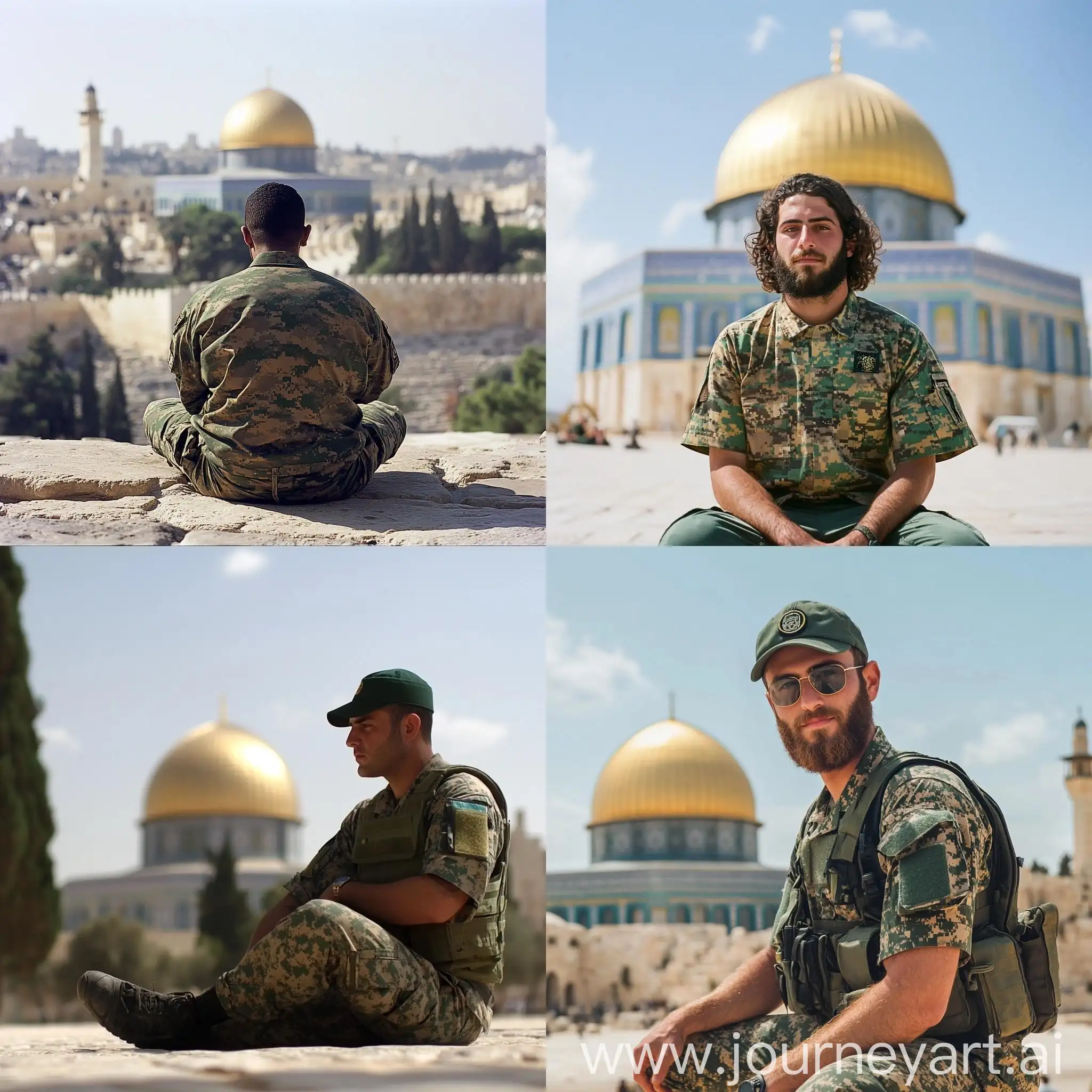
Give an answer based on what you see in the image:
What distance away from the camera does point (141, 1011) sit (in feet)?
15.0

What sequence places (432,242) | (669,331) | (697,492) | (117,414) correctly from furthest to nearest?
(432,242)
(117,414)
(669,331)
(697,492)

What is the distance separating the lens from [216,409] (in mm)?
6457

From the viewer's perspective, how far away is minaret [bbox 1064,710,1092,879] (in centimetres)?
1977

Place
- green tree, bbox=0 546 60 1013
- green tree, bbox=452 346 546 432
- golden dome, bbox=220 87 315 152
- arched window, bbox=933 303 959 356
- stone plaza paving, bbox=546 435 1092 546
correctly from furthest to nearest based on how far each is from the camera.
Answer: golden dome, bbox=220 87 315 152, green tree, bbox=452 346 546 432, arched window, bbox=933 303 959 356, green tree, bbox=0 546 60 1013, stone plaza paving, bbox=546 435 1092 546

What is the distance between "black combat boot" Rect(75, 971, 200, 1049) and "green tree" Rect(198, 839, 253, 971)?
26.9 meters

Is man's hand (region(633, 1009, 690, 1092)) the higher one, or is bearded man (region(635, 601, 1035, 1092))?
bearded man (region(635, 601, 1035, 1092))

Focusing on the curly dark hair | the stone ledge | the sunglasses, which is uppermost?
the curly dark hair

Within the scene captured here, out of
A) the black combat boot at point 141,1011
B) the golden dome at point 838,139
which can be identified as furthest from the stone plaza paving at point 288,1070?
the golden dome at point 838,139

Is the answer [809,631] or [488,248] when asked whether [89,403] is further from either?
[809,631]

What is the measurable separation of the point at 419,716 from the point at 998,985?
6.23 ft

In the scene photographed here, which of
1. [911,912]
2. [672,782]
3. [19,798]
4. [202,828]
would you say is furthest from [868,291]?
[911,912]

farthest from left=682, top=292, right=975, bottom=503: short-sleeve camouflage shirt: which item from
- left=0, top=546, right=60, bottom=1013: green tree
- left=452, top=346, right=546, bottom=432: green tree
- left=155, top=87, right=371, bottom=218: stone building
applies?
left=155, top=87, right=371, bottom=218: stone building

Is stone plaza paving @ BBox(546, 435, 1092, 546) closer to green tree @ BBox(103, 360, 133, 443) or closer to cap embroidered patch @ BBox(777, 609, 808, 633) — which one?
cap embroidered patch @ BBox(777, 609, 808, 633)

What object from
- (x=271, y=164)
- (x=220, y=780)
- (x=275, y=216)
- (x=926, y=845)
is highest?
(x=271, y=164)
